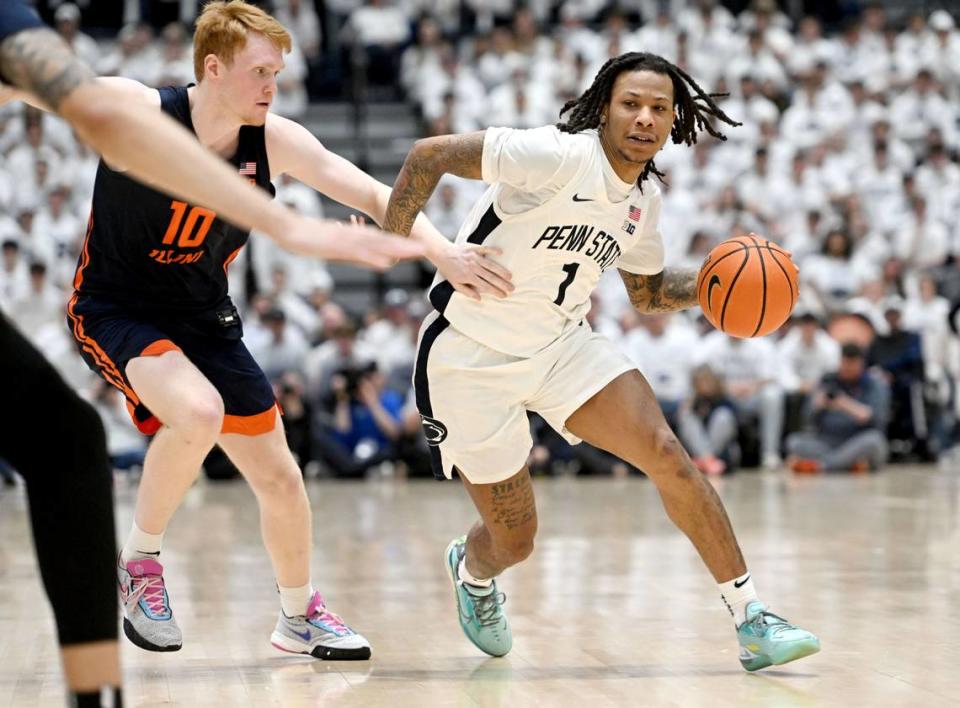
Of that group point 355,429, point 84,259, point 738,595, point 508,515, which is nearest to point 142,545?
point 84,259

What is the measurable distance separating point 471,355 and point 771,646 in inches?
54.9

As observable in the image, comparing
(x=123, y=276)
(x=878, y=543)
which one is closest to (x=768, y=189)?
(x=878, y=543)

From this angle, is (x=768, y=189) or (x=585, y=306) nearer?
(x=585, y=306)

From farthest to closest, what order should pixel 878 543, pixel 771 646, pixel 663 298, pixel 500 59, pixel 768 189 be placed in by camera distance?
1. pixel 500 59
2. pixel 768 189
3. pixel 878 543
4. pixel 663 298
5. pixel 771 646

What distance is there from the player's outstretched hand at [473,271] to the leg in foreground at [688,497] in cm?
60

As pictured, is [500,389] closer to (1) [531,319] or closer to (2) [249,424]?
(1) [531,319]

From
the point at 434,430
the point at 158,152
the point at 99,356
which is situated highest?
the point at 158,152

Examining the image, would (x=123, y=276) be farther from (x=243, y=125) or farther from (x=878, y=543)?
(x=878, y=543)

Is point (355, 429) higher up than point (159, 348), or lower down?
lower down

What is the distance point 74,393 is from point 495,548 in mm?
2429

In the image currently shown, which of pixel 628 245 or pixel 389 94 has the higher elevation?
pixel 389 94

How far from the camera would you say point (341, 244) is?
2.76m

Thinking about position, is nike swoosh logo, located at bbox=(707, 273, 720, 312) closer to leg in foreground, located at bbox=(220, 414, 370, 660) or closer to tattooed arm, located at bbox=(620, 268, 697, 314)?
tattooed arm, located at bbox=(620, 268, 697, 314)

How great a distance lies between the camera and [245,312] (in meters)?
15.2
